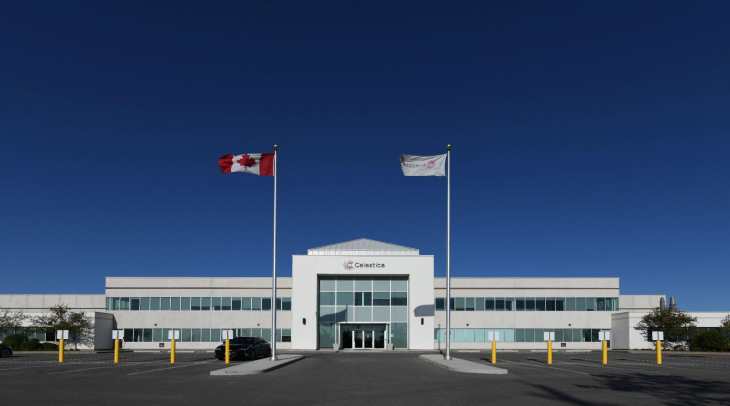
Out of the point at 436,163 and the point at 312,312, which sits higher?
the point at 436,163

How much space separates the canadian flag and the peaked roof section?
29.3 metres

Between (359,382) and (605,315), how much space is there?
51.5 meters

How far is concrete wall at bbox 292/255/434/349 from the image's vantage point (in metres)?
60.1

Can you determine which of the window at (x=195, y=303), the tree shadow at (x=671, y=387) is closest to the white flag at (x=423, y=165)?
the tree shadow at (x=671, y=387)

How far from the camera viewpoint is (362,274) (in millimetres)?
60656

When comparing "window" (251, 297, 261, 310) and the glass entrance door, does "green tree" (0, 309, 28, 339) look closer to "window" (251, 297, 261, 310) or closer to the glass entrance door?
"window" (251, 297, 261, 310)

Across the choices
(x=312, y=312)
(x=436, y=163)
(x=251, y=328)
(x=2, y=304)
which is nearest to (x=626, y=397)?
(x=436, y=163)

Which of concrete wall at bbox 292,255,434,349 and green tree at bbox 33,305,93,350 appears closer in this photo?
concrete wall at bbox 292,255,434,349

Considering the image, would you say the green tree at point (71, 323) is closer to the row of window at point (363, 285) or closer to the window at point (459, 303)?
the row of window at point (363, 285)

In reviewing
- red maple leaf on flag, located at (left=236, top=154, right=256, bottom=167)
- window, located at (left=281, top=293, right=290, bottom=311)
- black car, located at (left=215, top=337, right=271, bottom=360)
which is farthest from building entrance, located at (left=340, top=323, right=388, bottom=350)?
red maple leaf on flag, located at (left=236, top=154, right=256, bottom=167)

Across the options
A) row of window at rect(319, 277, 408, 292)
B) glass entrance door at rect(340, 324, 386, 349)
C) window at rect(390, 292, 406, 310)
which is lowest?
glass entrance door at rect(340, 324, 386, 349)

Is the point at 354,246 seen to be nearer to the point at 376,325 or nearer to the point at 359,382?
the point at 376,325

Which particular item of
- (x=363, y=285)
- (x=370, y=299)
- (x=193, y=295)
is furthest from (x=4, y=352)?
(x=370, y=299)

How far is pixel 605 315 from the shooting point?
66.5 metres
